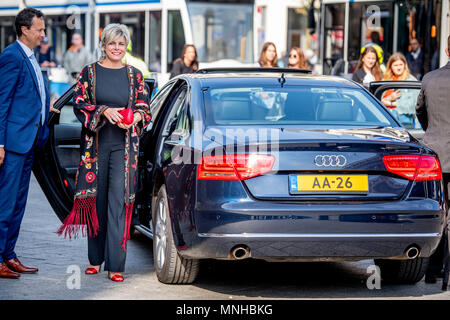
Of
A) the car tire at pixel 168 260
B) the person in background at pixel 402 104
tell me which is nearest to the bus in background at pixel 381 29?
the person in background at pixel 402 104

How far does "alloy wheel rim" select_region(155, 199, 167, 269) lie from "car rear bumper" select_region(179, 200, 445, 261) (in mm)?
643

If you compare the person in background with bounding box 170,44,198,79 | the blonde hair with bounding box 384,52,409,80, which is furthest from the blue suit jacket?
the person in background with bounding box 170,44,198,79

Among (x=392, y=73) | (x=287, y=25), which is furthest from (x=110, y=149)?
(x=287, y=25)

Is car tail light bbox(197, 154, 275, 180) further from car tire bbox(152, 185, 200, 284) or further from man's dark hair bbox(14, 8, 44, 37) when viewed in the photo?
man's dark hair bbox(14, 8, 44, 37)

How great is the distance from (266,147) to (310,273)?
1723 millimetres

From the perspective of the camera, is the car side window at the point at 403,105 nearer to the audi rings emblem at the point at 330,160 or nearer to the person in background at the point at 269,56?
the person in background at the point at 269,56

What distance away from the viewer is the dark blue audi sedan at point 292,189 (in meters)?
5.68

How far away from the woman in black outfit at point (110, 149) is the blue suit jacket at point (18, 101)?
1.22 feet

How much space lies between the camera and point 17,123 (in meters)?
6.71

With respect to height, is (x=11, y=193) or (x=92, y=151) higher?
(x=92, y=151)

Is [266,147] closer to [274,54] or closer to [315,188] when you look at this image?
[315,188]

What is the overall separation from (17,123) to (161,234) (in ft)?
4.27

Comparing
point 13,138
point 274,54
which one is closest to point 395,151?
point 13,138

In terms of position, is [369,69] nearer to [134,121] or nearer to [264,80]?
[264,80]
